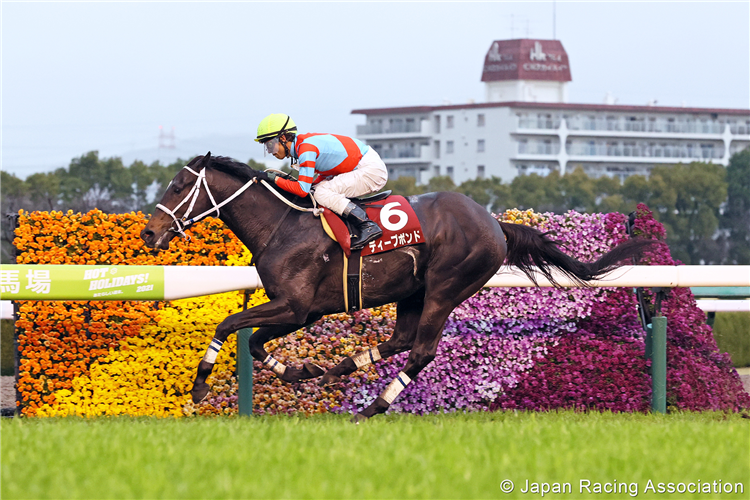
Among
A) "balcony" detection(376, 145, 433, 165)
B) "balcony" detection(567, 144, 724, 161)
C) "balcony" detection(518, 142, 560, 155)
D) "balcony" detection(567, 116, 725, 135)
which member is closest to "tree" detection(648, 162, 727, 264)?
"balcony" detection(567, 144, 724, 161)

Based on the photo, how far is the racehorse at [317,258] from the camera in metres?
5.80

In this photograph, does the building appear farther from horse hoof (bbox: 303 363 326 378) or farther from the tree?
horse hoof (bbox: 303 363 326 378)

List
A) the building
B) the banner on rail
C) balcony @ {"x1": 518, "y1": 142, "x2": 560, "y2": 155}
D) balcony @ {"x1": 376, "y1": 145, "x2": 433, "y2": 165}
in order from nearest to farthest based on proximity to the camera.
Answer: the banner on rail → balcony @ {"x1": 518, "y1": 142, "x2": 560, "y2": 155} → the building → balcony @ {"x1": 376, "y1": 145, "x2": 433, "y2": 165}

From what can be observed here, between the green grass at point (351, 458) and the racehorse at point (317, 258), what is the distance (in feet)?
2.05

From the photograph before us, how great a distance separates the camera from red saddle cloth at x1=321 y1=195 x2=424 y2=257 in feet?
19.2

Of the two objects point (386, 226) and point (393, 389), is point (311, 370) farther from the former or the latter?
point (386, 226)

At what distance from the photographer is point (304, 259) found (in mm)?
5816

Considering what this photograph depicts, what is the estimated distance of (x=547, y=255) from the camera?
6.49 meters

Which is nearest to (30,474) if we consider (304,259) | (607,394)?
(304,259)

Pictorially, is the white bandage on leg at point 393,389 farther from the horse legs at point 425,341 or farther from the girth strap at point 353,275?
the girth strap at point 353,275

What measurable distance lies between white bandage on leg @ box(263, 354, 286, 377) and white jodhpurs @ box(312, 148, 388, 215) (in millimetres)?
947

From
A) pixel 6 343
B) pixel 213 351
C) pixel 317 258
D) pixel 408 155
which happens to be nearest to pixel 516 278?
pixel 317 258

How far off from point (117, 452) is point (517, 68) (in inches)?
3826

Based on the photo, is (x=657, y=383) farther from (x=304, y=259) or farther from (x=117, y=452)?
(x=117, y=452)
